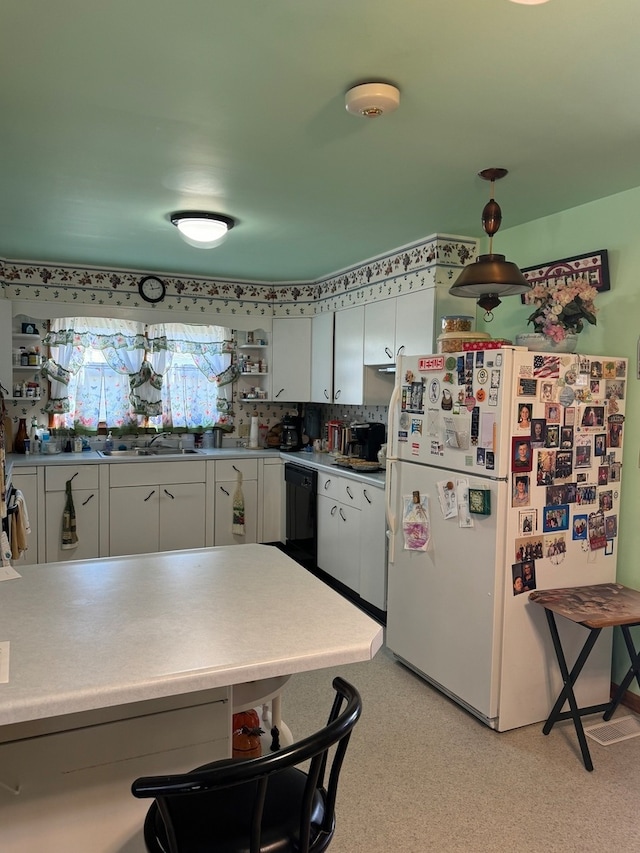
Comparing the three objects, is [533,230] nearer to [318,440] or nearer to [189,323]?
[318,440]

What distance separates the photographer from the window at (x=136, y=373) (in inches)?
201

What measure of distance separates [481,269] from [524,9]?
3.98ft

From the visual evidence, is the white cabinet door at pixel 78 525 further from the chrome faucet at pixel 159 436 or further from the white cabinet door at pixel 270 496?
the white cabinet door at pixel 270 496

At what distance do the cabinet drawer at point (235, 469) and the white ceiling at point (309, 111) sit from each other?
83.2 inches

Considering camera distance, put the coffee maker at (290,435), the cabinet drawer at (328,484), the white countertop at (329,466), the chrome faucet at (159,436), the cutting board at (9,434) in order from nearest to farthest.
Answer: the white countertop at (329,466) → the cabinet drawer at (328,484) → the cutting board at (9,434) → the chrome faucet at (159,436) → the coffee maker at (290,435)

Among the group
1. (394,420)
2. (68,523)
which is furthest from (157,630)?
(68,523)

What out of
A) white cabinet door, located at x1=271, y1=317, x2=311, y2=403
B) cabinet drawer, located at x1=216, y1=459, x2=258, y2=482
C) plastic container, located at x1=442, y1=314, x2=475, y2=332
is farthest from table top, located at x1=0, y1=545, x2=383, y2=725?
white cabinet door, located at x1=271, y1=317, x2=311, y2=403

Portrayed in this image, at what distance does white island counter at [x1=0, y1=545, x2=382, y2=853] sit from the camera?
1234 mm

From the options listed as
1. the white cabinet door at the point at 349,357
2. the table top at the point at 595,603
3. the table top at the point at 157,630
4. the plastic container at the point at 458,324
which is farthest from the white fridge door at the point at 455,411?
the white cabinet door at the point at 349,357

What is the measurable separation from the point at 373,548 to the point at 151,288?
292cm

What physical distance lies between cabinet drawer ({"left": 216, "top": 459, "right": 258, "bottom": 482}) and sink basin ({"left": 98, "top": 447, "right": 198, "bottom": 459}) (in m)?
0.27

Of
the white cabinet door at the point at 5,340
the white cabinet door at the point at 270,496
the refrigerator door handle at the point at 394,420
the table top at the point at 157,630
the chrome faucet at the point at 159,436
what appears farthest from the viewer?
the chrome faucet at the point at 159,436

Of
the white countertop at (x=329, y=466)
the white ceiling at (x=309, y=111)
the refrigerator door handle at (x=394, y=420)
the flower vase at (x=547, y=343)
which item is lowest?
the white countertop at (x=329, y=466)

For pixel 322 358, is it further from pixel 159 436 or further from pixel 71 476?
pixel 71 476
